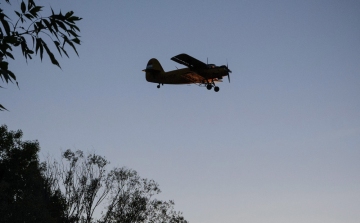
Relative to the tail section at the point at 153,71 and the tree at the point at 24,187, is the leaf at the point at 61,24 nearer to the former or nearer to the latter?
the tree at the point at 24,187

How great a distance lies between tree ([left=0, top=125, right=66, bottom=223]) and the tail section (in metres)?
16.1

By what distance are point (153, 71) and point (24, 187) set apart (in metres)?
21.3

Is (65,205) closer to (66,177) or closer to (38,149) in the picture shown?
(66,177)

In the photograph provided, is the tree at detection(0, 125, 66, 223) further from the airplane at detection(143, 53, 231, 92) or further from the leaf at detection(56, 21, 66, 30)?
the leaf at detection(56, 21, 66, 30)

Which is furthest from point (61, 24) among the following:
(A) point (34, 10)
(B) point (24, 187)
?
(B) point (24, 187)

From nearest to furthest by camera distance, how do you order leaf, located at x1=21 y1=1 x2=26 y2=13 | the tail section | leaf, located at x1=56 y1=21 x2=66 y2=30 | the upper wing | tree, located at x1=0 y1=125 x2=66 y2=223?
1. leaf, located at x1=21 y1=1 x2=26 y2=13
2. leaf, located at x1=56 y1=21 x2=66 y2=30
3. tree, located at x1=0 y1=125 x2=66 y2=223
4. the upper wing
5. the tail section

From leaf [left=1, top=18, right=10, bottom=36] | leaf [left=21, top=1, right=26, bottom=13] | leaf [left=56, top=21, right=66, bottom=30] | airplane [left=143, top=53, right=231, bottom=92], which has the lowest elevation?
leaf [left=1, top=18, right=10, bottom=36]

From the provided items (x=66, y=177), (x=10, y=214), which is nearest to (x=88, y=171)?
(x=66, y=177)

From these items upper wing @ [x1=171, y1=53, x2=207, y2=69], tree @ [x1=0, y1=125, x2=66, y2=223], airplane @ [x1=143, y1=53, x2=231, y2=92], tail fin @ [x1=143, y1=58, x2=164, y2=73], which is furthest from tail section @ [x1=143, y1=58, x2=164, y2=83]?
tree @ [x1=0, y1=125, x2=66, y2=223]

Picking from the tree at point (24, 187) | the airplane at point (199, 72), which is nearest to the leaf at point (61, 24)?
the tree at point (24, 187)

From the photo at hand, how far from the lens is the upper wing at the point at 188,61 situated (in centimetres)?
4322

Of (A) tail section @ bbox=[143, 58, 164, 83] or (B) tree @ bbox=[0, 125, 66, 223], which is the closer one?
(B) tree @ bbox=[0, 125, 66, 223]

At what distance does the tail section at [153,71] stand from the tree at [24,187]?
16.1 metres

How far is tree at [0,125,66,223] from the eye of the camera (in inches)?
1220
